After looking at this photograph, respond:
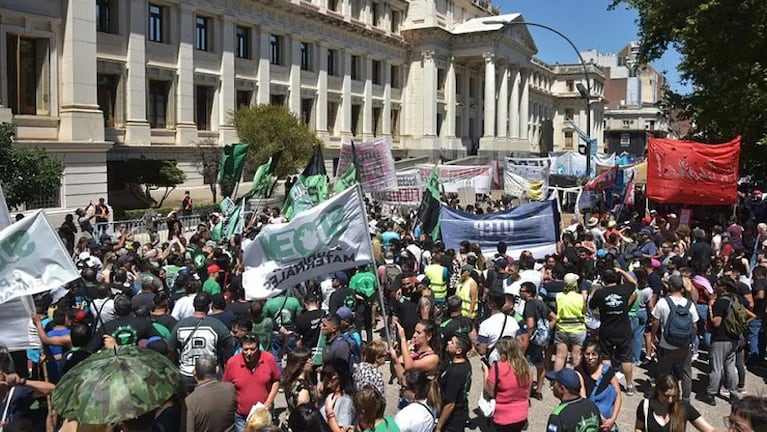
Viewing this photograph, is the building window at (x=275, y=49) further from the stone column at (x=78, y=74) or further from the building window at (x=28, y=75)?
the building window at (x=28, y=75)

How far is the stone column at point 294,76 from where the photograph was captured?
3903 cm

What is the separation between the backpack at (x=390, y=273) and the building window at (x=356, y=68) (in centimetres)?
3663

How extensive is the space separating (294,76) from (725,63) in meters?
23.7

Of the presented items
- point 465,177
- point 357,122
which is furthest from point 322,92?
point 465,177

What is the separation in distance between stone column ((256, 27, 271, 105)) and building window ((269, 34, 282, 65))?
1.26 metres

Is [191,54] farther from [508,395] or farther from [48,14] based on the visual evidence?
[508,395]

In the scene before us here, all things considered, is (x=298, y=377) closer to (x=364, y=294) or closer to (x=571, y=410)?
(x=571, y=410)

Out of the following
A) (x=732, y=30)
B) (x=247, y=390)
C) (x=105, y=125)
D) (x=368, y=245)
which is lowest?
(x=247, y=390)

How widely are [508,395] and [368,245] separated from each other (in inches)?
97.5

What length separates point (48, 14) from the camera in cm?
2344

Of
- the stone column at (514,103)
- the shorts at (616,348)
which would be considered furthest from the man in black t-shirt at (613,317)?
the stone column at (514,103)

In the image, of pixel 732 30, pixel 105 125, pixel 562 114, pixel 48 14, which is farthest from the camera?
pixel 562 114

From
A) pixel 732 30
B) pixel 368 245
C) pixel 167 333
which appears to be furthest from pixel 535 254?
pixel 732 30

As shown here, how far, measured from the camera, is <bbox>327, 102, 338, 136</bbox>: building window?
43719 mm
